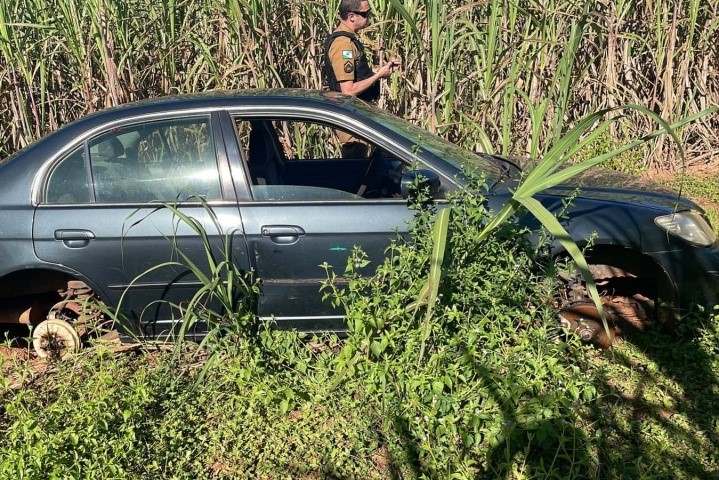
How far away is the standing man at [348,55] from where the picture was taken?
20.2 ft

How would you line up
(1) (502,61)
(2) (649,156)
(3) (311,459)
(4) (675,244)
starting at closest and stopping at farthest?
(3) (311,459) < (4) (675,244) < (1) (502,61) < (2) (649,156)

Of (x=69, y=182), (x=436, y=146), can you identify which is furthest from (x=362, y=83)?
(x=69, y=182)

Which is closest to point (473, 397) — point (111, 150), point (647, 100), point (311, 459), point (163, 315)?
point (311, 459)

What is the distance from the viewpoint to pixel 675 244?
4.07 metres

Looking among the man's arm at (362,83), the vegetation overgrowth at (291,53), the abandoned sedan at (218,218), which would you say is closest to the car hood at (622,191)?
the abandoned sedan at (218,218)

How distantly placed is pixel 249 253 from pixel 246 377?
0.73 m

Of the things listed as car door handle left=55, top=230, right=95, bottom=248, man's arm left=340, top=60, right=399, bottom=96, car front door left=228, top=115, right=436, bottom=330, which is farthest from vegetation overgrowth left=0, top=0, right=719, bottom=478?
man's arm left=340, top=60, right=399, bottom=96

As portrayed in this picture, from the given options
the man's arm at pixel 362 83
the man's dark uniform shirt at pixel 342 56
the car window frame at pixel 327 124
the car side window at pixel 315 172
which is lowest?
the car side window at pixel 315 172

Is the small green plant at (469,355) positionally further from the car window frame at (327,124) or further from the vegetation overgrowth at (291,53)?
the vegetation overgrowth at (291,53)

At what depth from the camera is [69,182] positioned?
165 inches

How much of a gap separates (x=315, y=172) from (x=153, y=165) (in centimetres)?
131

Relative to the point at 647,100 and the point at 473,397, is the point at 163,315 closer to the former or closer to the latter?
the point at 473,397

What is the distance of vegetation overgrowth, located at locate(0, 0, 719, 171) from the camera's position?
667 centimetres

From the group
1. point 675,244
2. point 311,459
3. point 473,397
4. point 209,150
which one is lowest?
point 311,459
